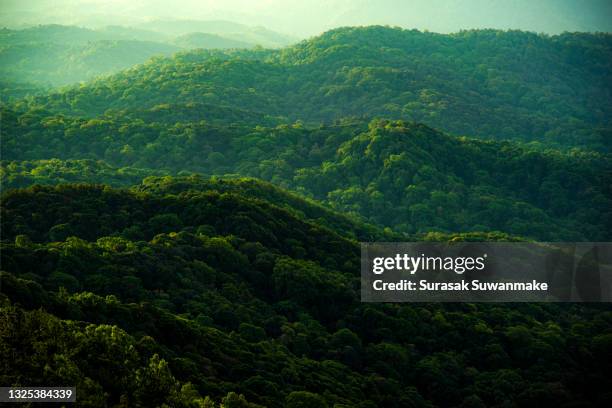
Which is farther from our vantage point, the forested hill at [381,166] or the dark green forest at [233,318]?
the forested hill at [381,166]

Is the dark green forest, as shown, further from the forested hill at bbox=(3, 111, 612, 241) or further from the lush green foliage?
the forested hill at bbox=(3, 111, 612, 241)

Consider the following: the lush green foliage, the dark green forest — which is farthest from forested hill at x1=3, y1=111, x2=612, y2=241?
the lush green foliage

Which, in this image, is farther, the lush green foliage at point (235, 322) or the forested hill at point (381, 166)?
the forested hill at point (381, 166)

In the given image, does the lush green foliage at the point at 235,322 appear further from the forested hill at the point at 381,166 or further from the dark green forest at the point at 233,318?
the forested hill at the point at 381,166

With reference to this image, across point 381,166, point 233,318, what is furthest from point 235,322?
point 381,166

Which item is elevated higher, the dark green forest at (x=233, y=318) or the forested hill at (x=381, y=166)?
the forested hill at (x=381, y=166)

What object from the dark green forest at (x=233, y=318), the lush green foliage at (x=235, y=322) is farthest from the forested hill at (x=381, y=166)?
the lush green foliage at (x=235, y=322)

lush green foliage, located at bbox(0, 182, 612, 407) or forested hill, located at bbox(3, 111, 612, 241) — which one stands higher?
forested hill, located at bbox(3, 111, 612, 241)

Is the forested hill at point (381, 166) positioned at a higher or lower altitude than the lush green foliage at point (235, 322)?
higher
